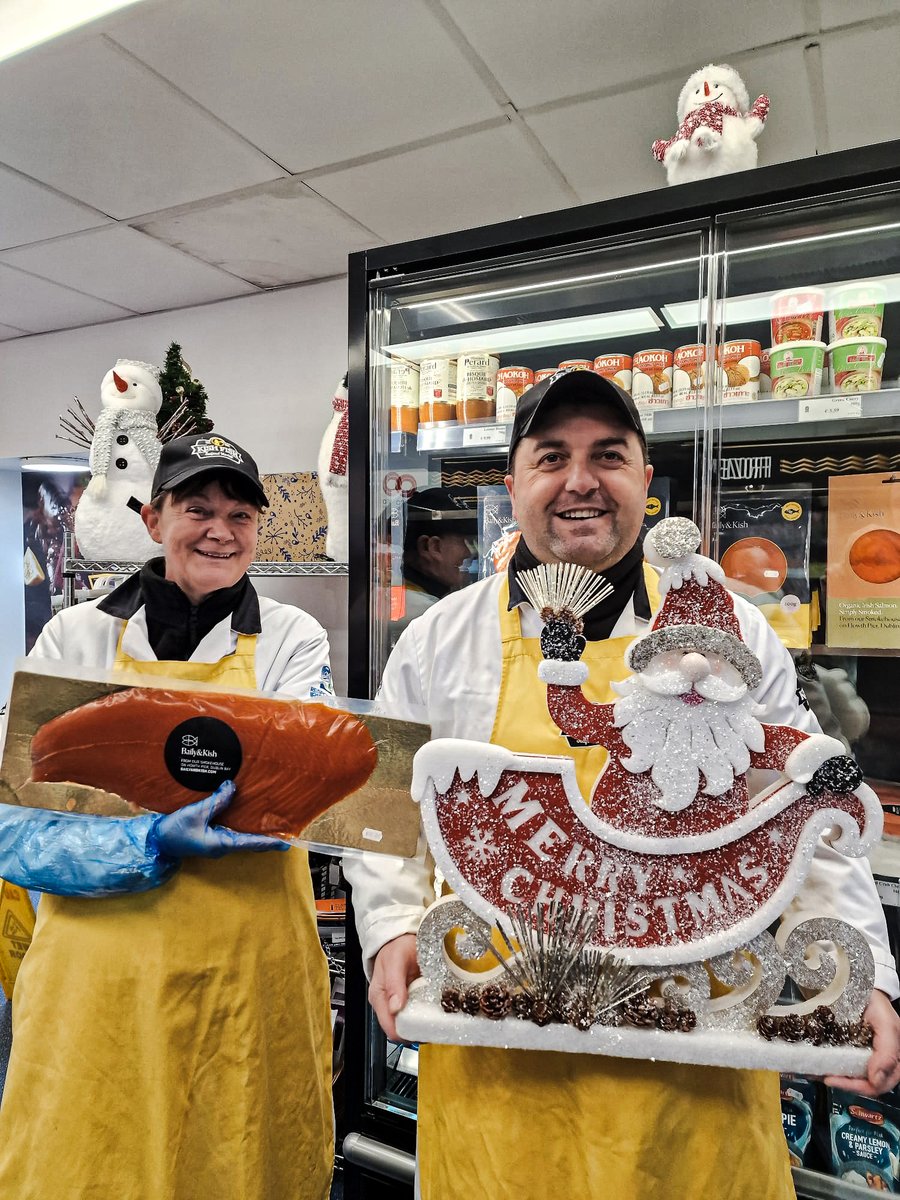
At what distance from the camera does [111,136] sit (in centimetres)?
226

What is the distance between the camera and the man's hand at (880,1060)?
0.87 meters

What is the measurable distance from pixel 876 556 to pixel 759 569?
24 cm

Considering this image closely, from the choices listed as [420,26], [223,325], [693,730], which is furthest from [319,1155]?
[223,325]

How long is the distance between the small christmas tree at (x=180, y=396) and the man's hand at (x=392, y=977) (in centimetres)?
239

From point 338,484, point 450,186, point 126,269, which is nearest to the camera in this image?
point 450,186

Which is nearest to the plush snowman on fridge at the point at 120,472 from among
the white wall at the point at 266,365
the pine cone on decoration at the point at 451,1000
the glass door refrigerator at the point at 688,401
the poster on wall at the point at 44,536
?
the white wall at the point at 266,365

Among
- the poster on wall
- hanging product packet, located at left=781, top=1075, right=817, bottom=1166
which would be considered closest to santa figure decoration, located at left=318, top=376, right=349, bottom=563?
hanging product packet, located at left=781, top=1075, right=817, bottom=1166

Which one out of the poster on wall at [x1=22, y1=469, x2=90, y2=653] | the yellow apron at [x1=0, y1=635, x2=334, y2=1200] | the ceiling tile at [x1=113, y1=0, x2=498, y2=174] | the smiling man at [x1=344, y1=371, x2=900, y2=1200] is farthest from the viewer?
the poster on wall at [x1=22, y1=469, x2=90, y2=653]

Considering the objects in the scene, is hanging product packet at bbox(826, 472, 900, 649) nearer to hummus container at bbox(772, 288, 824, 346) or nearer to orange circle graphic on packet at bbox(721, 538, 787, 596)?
orange circle graphic on packet at bbox(721, 538, 787, 596)

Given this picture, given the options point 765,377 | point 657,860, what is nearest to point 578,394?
point 657,860

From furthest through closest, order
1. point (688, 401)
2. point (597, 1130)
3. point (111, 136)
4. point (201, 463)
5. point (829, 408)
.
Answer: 1. point (111, 136)
2. point (688, 401)
3. point (829, 408)
4. point (201, 463)
5. point (597, 1130)

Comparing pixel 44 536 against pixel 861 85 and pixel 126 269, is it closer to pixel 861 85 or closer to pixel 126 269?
pixel 126 269

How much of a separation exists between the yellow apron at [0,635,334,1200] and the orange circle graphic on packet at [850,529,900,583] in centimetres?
137

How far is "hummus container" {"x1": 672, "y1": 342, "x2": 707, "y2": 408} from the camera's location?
161 cm
